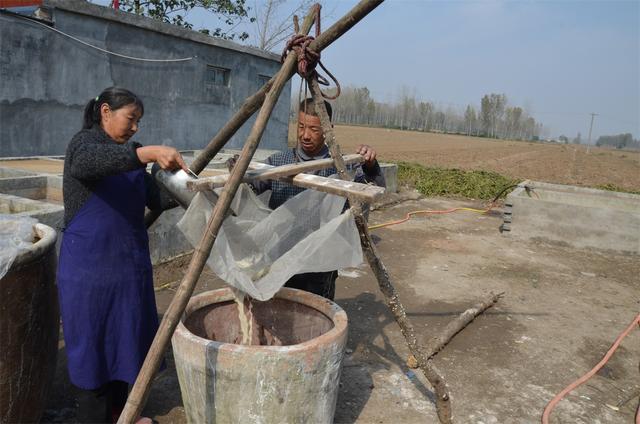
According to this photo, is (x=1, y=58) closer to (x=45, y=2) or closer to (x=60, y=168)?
(x=45, y=2)

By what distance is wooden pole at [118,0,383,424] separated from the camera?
67.5 inches

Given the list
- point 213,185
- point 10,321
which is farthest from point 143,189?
point 10,321

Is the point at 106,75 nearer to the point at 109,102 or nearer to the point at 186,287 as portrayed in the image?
the point at 109,102

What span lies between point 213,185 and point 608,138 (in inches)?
6879

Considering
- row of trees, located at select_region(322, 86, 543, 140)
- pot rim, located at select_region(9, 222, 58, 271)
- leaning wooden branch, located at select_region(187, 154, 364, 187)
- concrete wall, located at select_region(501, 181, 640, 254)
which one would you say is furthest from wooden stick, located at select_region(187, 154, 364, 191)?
row of trees, located at select_region(322, 86, 543, 140)

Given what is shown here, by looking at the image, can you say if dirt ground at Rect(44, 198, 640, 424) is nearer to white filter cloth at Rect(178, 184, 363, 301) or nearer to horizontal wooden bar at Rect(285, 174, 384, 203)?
white filter cloth at Rect(178, 184, 363, 301)

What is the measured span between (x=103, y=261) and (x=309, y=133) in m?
1.26

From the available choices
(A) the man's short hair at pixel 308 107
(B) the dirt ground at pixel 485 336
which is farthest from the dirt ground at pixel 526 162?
(A) the man's short hair at pixel 308 107

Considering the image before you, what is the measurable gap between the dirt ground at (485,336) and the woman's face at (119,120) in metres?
1.33

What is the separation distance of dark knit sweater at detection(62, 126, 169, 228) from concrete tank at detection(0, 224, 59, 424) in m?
0.24

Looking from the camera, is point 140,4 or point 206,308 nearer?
point 206,308

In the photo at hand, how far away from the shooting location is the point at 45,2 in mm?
7695

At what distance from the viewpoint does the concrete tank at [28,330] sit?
2064 millimetres

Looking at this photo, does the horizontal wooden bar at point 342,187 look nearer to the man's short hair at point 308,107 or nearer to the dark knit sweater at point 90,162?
the man's short hair at point 308,107
